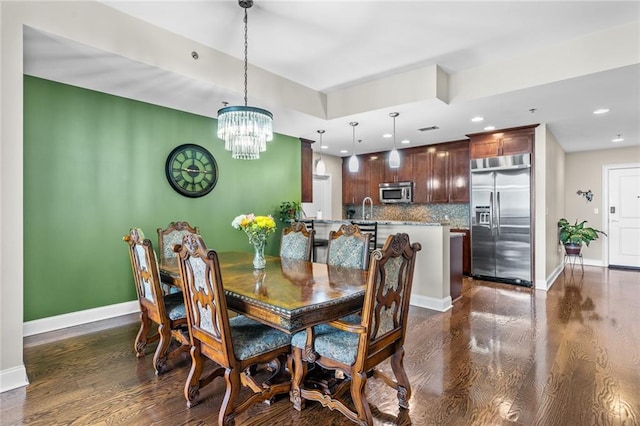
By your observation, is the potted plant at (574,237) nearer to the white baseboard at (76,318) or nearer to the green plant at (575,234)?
the green plant at (575,234)

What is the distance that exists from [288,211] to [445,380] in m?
3.69

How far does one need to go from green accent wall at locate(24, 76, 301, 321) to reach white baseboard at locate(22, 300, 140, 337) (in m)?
0.05

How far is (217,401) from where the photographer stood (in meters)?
2.11

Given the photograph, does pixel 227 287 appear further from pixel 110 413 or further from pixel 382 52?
pixel 382 52

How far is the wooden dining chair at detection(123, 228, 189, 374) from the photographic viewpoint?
2.36 metres

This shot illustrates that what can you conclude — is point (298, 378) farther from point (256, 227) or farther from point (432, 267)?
point (432, 267)

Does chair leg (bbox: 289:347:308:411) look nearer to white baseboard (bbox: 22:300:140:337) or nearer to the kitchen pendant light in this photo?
the kitchen pendant light

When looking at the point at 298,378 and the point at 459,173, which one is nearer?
the point at 298,378

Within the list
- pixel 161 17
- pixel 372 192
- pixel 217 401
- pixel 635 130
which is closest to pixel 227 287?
pixel 217 401

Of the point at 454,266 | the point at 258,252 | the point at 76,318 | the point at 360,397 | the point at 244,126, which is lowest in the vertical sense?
the point at 76,318

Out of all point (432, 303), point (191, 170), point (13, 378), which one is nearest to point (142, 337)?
point (13, 378)

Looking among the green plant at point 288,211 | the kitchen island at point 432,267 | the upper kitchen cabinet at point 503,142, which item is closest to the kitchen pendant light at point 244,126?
the kitchen island at point 432,267

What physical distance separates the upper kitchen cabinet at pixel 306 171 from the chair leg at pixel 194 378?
4222 mm

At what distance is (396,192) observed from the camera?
23.0ft
